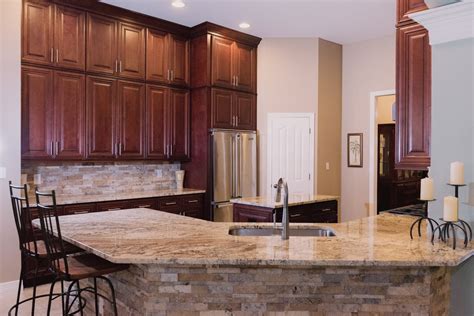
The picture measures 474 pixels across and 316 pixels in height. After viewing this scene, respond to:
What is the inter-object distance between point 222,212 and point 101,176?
170cm

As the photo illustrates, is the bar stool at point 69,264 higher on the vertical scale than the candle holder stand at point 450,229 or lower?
lower

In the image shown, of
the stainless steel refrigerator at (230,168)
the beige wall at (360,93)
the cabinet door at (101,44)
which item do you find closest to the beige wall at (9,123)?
the cabinet door at (101,44)

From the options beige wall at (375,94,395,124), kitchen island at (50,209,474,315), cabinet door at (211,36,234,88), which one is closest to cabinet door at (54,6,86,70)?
cabinet door at (211,36,234,88)

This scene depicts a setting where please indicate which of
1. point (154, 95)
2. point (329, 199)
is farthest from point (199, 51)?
point (329, 199)

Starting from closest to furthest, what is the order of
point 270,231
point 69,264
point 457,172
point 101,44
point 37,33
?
point 457,172 < point 69,264 < point 270,231 < point 37,33 < point 101,44

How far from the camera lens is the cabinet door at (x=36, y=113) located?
3941 mm

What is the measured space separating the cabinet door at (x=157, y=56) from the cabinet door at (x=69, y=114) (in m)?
0.94

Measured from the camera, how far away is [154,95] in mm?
5043

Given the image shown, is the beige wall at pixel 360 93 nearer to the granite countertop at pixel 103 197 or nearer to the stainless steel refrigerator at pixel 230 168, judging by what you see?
the stainless steel refrigerator at pixel 230 168

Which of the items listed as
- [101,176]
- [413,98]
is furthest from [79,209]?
[413,98]

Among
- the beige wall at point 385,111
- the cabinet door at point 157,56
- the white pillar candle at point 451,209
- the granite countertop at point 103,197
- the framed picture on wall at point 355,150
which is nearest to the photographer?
the white pillar candle at point 451,209

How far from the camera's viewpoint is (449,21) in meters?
2.09

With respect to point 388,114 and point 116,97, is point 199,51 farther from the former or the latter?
point 388,114

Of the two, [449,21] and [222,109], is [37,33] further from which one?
[449,21]
